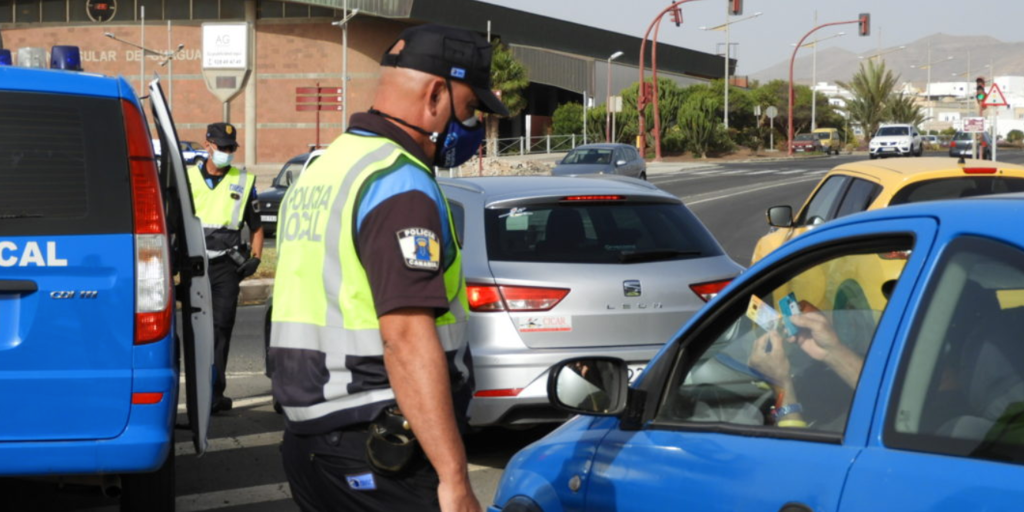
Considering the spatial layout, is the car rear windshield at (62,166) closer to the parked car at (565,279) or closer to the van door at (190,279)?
the van door at (190,279)

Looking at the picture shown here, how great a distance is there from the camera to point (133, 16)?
64625mm

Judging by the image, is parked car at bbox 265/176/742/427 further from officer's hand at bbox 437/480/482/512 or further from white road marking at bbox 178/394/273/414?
officer's hand at bbox 437/480/482/512

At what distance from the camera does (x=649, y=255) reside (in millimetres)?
7012

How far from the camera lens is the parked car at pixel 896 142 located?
2313 inches

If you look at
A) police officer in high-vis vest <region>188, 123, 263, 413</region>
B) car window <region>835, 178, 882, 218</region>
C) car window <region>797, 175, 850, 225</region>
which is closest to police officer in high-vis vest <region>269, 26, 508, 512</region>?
police officer in high-vis vest <region>188, 123, 263, 413</region>

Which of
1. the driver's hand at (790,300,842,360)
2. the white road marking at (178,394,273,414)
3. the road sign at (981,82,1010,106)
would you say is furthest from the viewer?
the road sign at (981,82,1010,106)

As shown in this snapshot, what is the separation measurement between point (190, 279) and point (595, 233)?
2.44 meters

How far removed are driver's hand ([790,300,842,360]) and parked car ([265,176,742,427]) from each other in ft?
12.0

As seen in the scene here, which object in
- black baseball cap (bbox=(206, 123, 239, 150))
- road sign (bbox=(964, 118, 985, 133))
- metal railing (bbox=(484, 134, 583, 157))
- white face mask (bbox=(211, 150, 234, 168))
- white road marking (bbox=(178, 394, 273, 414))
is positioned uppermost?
metal railing (bbox=(484, 134, 583, 157))

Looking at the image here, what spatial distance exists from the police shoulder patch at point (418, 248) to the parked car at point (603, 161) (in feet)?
103

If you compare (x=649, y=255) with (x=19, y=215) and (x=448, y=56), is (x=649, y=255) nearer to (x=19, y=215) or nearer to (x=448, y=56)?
(x=19, y=215)

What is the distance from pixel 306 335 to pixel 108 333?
79.5 inches

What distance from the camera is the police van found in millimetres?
4789

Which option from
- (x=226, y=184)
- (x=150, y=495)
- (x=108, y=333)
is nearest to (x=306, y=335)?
(x=108, y=333)
